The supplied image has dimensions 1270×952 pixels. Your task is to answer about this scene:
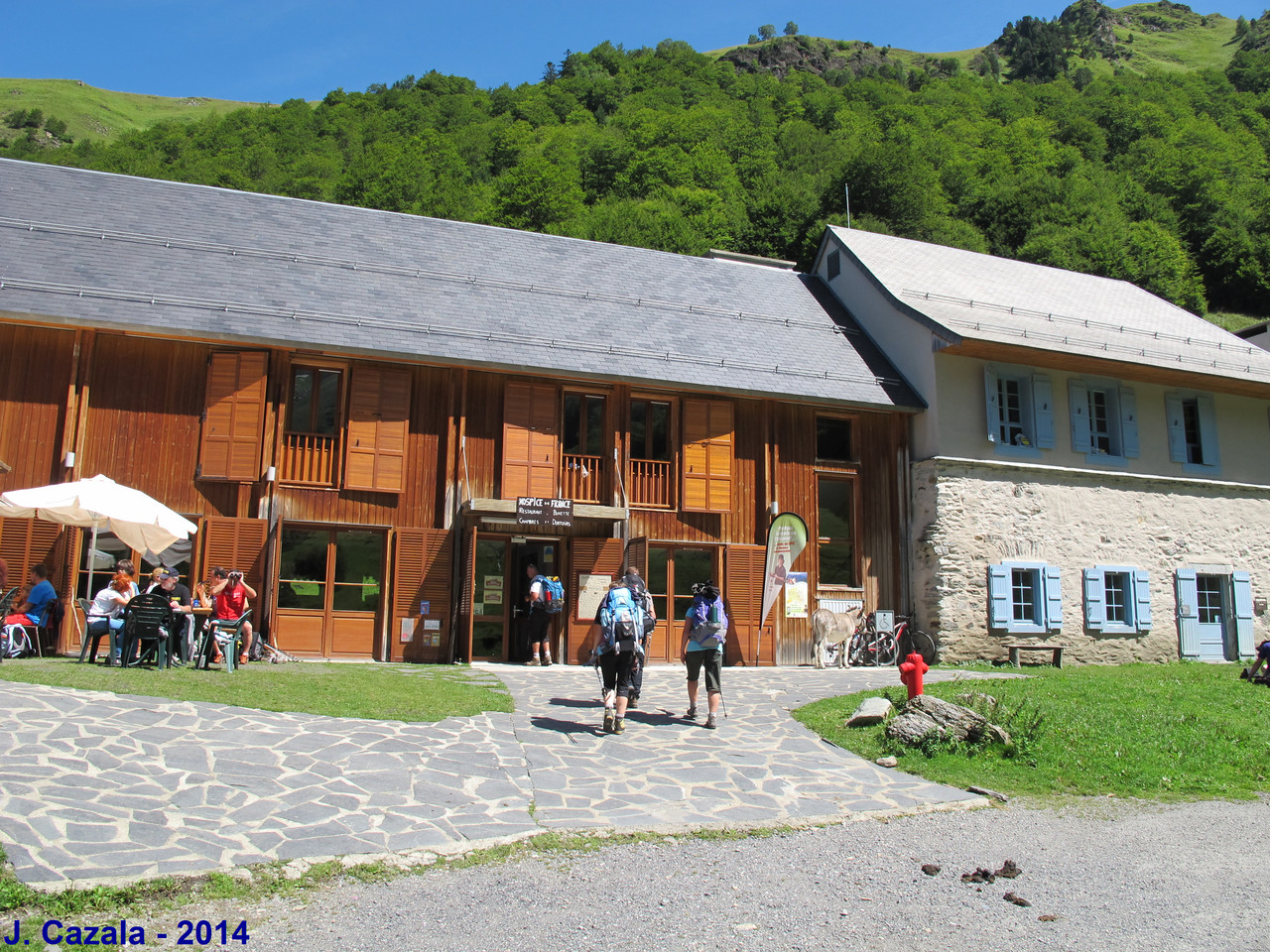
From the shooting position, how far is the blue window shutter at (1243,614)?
19.1 m

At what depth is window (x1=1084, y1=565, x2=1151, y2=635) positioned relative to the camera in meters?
18.1

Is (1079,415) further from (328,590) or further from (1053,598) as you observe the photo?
(328,590)

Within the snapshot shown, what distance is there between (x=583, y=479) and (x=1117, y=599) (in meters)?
10.6

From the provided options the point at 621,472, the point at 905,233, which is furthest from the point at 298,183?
the point at 621,472

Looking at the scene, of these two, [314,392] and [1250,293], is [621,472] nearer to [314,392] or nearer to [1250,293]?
[314,392]

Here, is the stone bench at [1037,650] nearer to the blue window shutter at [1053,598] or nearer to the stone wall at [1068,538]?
the stone wall at [1068,538]

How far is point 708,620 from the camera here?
380 inches

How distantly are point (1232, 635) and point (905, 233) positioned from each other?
98.1 ft

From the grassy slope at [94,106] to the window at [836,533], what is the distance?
10035 centimetres

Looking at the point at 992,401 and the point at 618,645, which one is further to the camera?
the point at 992,401

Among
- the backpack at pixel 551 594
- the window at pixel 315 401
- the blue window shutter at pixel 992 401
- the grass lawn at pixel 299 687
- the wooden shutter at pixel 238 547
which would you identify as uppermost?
the blue window shutter at pixel 992 401

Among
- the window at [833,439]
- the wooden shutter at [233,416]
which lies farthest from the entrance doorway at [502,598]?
the window at [833,439]

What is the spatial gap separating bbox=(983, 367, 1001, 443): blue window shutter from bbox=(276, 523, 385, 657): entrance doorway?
36.7ft

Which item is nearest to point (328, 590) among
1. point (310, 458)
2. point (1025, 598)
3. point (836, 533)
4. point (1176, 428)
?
point (310, 458)
